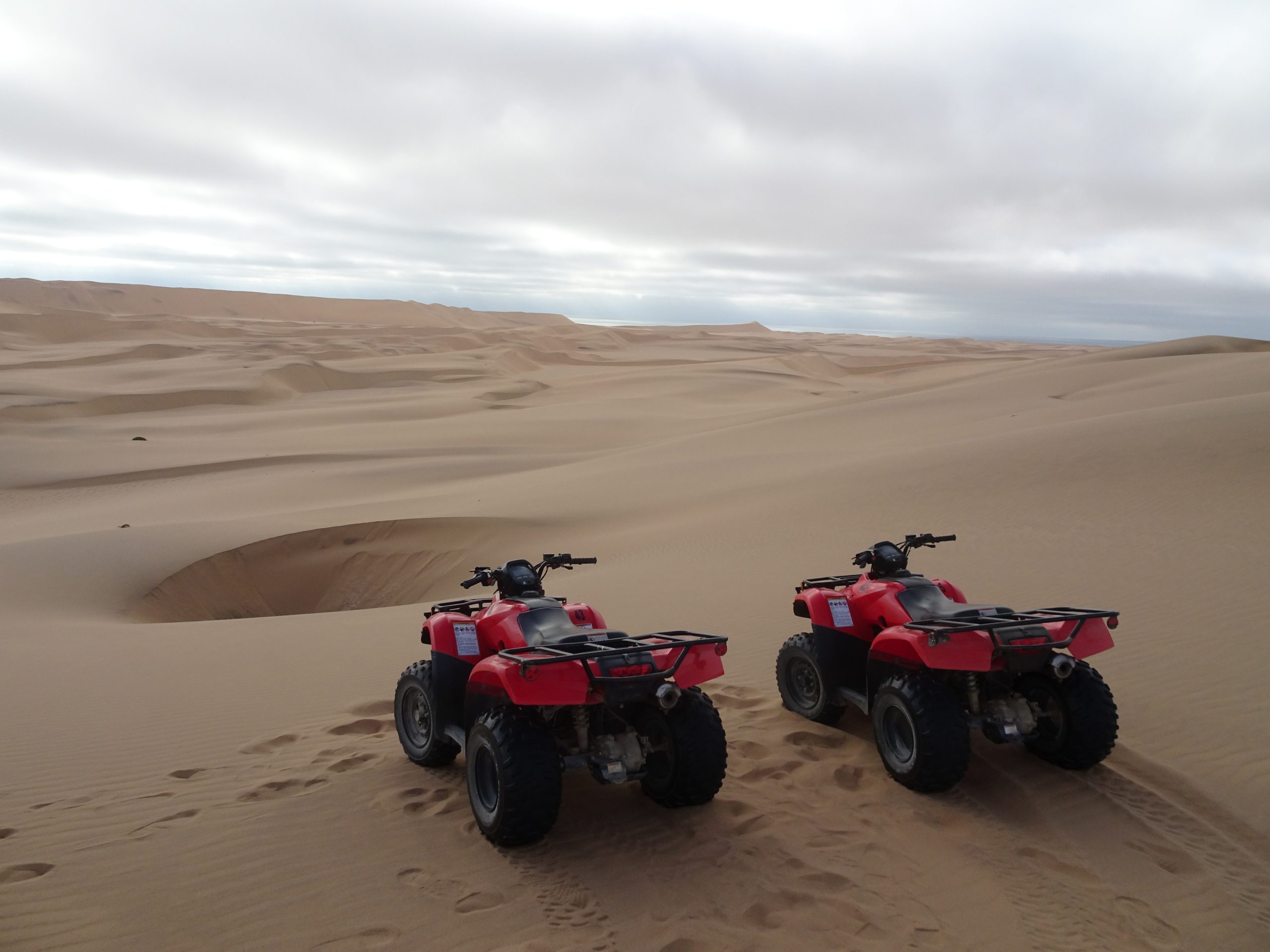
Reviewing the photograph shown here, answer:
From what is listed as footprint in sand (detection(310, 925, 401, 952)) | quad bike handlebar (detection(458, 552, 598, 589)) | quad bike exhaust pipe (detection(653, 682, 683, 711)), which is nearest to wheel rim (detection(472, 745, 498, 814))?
footprint in sand (detection(310, 925, 401, 952))

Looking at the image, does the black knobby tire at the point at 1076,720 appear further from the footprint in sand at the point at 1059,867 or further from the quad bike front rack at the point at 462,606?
the quad bike front rack at the point at 462,606

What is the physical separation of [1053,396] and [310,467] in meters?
20.4

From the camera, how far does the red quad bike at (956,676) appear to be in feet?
14.6

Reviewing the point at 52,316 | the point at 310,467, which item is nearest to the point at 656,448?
the point at 310,467

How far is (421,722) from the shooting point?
523 cm

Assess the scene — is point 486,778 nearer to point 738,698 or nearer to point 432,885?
point 432,885

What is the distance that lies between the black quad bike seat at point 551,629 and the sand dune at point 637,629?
35.2 inches

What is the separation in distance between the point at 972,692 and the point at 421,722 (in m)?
3.14

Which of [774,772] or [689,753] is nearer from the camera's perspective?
[689,753]

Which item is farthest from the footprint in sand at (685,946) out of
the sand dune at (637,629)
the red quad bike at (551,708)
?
the red quad bike at (551,708)

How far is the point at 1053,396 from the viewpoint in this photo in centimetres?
2538

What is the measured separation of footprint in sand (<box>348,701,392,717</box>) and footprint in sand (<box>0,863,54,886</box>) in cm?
225

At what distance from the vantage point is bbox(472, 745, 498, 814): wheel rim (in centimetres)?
421

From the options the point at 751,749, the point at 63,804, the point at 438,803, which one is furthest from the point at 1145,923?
the point at 63,804
